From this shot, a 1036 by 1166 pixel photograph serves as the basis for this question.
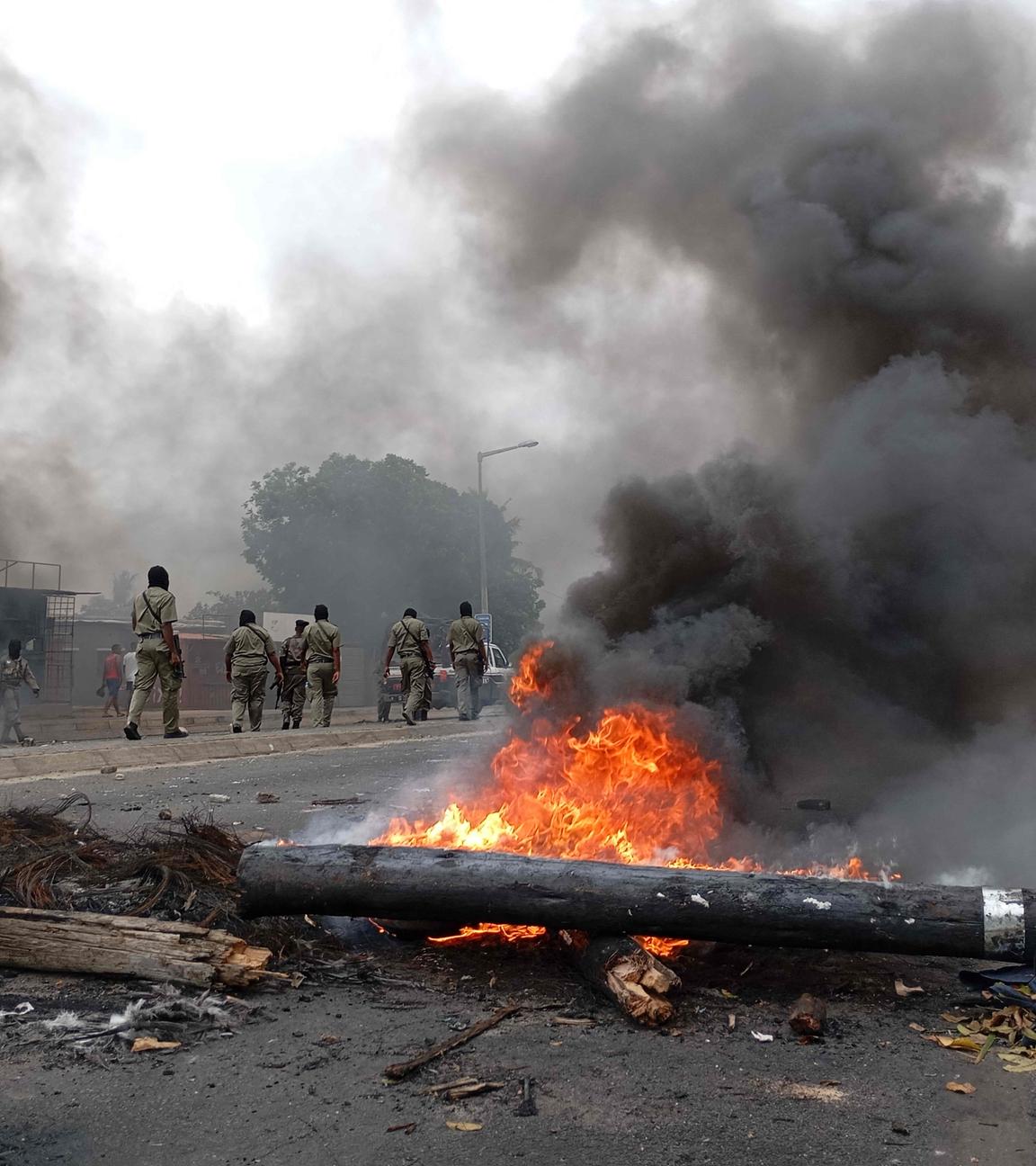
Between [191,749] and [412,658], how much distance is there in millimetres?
4887

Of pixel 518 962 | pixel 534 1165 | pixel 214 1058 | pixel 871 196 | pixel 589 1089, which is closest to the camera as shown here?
pixel 534 1165

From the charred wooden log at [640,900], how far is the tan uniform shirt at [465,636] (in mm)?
11510

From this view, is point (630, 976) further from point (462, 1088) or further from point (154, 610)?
point (154, 610)

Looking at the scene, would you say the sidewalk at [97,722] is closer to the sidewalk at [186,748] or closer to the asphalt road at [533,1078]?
the sidewalk at [186,748]

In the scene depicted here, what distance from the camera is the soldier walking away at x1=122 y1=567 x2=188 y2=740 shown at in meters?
11.2

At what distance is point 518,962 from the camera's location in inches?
173

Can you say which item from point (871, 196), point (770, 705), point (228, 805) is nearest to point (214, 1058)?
point (770, 705)

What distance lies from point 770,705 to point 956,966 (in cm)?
265

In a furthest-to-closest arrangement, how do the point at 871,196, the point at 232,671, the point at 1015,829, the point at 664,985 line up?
1. the point at 232,671
2. the point at 871,196
3. the point at 1015,829
4. the point at 664,985

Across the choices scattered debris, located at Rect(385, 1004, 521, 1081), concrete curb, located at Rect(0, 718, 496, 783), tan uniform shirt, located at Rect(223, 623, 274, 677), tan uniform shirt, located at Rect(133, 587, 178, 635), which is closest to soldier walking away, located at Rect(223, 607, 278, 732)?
tan uniform shirt, located at Rect(223, 623, 274, 677)

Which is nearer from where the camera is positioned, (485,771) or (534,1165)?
(534,1165)

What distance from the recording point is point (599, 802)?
219 inches

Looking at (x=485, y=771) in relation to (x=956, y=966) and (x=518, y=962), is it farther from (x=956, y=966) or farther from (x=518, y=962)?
(x=956, y=966)

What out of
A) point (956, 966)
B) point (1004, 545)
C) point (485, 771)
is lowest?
point (956, 966)
